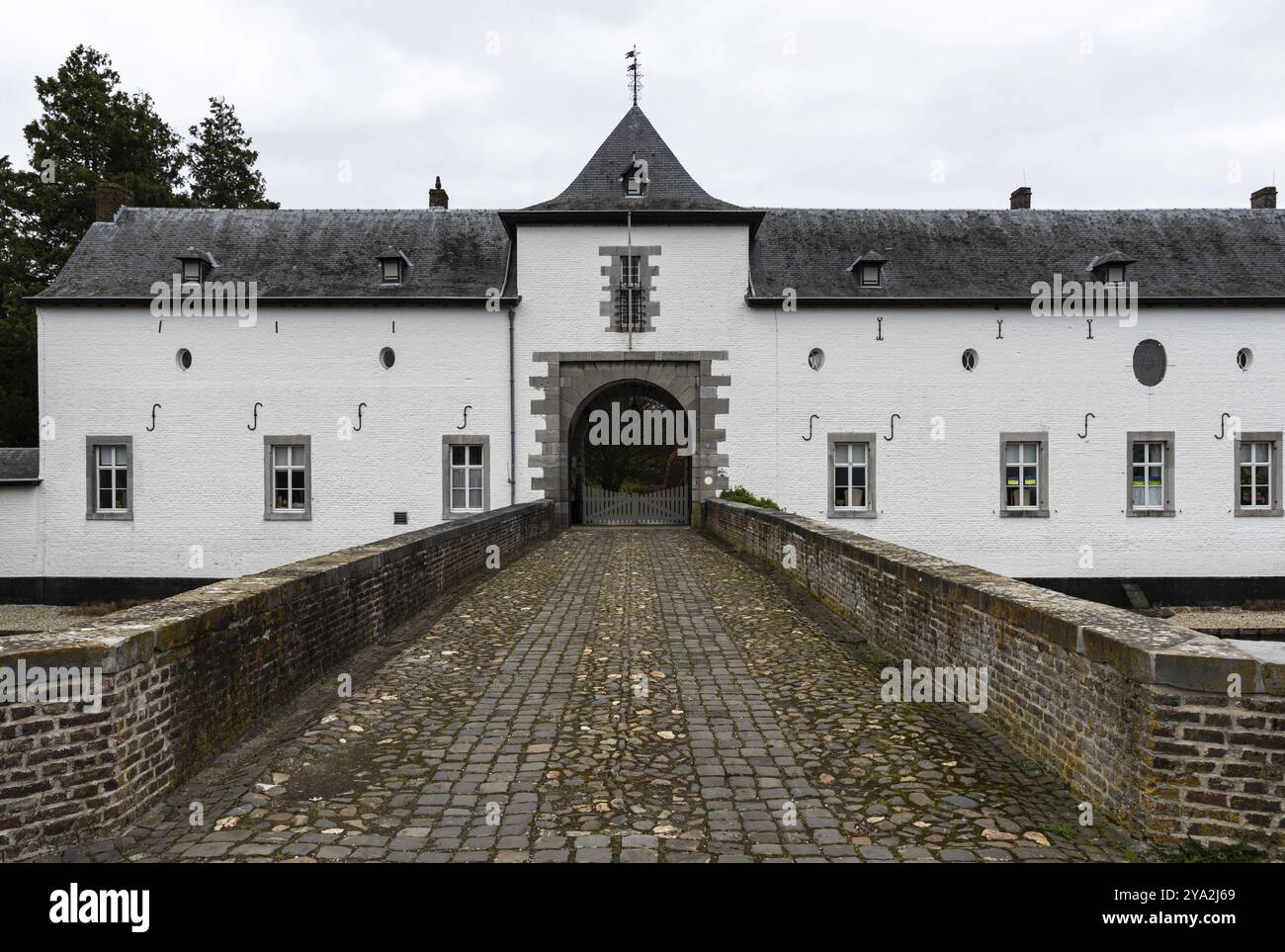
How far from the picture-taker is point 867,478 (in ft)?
57.0

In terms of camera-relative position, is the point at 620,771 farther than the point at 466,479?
No

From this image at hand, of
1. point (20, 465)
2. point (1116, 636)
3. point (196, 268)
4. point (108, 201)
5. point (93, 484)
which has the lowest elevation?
point (1116, 636)

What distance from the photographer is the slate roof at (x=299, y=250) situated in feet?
56.7

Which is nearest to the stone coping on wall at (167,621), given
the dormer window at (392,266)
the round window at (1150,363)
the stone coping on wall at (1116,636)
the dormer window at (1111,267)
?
the stone coping on wall at (1116,636)

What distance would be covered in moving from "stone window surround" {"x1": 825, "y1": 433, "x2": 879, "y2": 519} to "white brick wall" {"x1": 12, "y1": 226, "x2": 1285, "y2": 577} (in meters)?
0.16

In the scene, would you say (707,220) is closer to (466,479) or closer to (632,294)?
(632,294)

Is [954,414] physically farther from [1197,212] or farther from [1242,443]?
[1197,212]

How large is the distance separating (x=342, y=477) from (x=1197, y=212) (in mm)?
19980

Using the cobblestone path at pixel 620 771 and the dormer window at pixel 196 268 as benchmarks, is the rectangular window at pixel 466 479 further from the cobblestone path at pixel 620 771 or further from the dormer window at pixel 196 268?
the cobblestone path at pixel 620 771

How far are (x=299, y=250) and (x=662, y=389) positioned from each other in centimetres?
858

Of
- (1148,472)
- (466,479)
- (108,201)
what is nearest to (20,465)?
(108,201)

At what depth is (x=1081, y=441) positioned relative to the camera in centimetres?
1738

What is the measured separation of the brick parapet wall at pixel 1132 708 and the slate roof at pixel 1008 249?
13614mm
